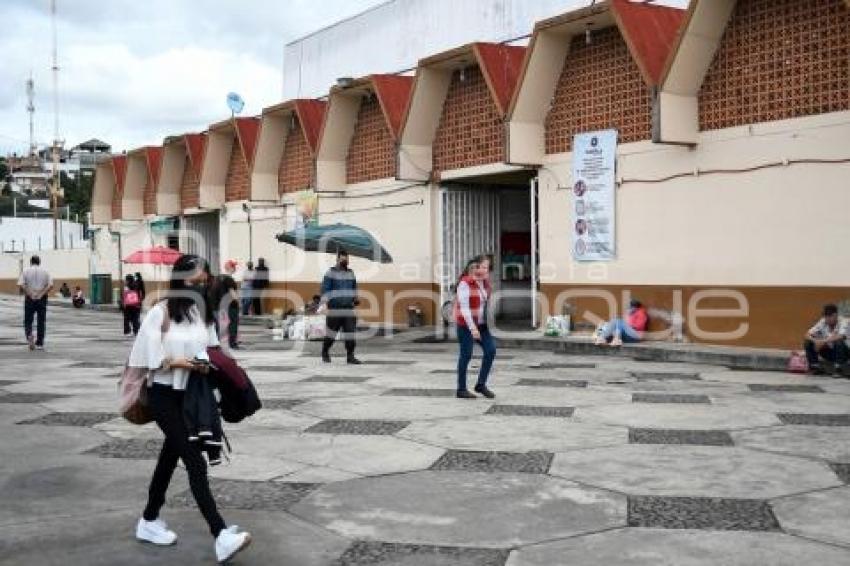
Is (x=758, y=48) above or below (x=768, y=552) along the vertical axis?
above

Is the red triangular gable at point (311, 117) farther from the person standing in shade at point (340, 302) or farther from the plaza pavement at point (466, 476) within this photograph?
the plaza pavement at point (466, 476)

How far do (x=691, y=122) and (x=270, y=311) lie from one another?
1613cm

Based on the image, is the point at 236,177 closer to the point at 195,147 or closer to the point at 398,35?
the point at 195,147

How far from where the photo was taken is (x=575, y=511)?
5.86 metres

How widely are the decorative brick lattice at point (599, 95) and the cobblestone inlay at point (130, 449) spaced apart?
1188 centimetres

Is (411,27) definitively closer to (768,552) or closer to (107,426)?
(107,426)

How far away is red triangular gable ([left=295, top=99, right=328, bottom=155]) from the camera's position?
2567 cm

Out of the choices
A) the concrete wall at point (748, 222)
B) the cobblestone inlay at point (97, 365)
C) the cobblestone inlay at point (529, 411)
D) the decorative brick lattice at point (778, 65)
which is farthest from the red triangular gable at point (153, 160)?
the cobblestone inlay at point (529, 411)

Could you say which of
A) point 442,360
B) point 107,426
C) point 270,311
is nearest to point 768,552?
point 107,426

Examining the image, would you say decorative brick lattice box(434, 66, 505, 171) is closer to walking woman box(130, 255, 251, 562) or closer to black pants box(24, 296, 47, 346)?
black pants box(24, 296, 47, 346)

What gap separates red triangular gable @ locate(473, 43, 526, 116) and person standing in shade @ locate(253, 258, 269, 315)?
11.6 metres

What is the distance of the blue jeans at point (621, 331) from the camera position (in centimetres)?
1686

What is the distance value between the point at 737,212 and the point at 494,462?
10.0m

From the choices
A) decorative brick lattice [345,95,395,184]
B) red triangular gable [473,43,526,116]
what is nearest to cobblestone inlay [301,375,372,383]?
red triangular gable [473,43,526,116]
